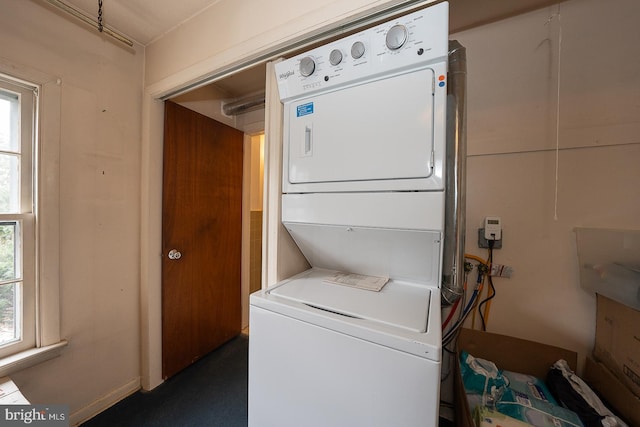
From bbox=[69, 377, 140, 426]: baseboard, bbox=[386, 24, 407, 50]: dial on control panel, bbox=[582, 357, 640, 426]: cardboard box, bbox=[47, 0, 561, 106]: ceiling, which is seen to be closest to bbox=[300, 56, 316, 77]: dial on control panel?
bbox=[386, 24, 407, 50]: dial on control panel

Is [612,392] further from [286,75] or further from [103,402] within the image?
[103,402]

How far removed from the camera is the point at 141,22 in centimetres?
141

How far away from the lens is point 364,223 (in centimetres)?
88

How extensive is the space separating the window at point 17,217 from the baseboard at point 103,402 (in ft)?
1.80

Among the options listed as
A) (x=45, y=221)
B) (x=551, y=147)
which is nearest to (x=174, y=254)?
(x=45, y=221)

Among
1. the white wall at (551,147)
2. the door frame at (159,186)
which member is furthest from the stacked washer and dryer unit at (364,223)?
the white wall at (551,147)

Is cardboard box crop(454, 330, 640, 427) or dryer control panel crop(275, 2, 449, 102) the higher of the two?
dryer control panel crop(275, 2, 449, 102)

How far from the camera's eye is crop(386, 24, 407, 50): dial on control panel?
0.78 metres

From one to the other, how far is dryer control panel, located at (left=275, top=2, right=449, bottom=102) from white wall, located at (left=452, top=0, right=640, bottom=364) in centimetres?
83

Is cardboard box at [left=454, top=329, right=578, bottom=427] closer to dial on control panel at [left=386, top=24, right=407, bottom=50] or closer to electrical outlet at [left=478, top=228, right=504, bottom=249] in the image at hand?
electrical outlet at [left=478, top=228, right=504, bottom=249]

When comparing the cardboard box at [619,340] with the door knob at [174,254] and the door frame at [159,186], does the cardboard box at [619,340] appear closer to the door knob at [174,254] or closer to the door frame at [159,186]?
the door frame at [159,186]

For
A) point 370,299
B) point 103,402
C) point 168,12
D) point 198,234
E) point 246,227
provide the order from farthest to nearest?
point 246,227 → point 198,234 → point 103,402 → point 168,12 → point 370,299

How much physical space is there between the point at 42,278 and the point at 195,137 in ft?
4.18

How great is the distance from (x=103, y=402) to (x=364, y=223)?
2.14m
